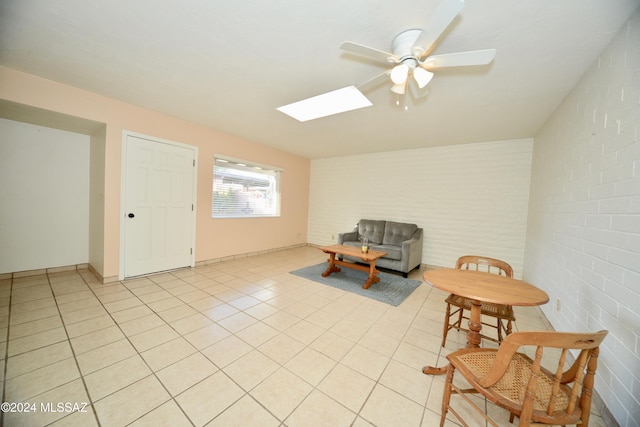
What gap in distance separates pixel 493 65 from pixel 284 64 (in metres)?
1.83

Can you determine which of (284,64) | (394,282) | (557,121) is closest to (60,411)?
(284,64)

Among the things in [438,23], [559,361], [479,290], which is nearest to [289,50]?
[438,23]

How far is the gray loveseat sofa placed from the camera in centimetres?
391

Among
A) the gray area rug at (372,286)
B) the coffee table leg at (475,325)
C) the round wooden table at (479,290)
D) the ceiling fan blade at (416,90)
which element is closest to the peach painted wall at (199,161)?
the gray area rug at (372,286)

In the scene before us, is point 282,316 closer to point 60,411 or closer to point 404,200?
point 60,411

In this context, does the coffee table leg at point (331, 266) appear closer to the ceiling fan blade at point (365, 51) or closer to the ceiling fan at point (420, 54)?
the ceiling fan at point (420, 54)

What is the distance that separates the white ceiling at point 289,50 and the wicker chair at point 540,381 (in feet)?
6.05

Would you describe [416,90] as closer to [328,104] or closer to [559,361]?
[328,104]

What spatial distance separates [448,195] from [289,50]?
3862 millimetres

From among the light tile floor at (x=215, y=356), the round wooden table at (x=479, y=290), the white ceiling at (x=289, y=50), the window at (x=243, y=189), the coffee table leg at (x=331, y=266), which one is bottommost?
the light tile floor at (x=215, y=356)

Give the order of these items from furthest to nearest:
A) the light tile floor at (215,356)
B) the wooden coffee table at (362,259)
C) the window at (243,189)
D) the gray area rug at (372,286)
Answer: the window at (243,189)
the wooden coffee table at (362,259)
the gray area rug at (372,286)
the light tile floor at (215,356)

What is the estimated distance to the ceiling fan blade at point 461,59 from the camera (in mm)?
1471

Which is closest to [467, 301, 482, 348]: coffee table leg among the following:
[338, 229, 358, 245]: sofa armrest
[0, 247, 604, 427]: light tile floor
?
[0, 247, 604, 427]: light tile floor

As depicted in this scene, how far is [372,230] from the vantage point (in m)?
4.88
